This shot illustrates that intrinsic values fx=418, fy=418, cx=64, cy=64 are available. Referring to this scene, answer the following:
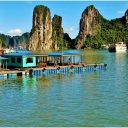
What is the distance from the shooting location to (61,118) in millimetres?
35750

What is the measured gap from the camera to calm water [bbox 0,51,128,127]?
35.1 m

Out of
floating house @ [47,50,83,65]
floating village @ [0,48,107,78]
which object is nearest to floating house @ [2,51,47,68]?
floating village @ [0,48,107,78]

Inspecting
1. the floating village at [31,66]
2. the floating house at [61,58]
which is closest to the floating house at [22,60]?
the floating village at [31,66]

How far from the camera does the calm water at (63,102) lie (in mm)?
35062

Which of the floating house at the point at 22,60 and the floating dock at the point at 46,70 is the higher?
the floating house at the point at 22,60

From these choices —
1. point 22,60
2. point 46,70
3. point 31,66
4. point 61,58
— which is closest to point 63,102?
point 46,70

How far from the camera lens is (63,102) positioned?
43.6 meters

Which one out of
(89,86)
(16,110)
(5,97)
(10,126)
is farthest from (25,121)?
→ (89,86)

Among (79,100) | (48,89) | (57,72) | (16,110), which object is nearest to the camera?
(16,110)

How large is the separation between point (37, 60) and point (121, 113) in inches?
1717

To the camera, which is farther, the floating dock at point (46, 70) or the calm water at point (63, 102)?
the floating dock at point (46, 70)

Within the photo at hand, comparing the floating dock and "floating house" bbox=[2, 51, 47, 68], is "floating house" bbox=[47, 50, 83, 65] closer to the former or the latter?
the floating dock

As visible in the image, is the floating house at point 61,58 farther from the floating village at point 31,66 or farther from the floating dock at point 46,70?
the floating dock at point 46,70

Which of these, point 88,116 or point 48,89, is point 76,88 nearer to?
point 48,89
